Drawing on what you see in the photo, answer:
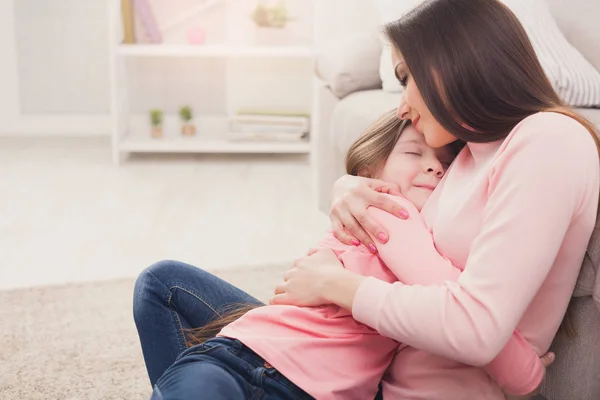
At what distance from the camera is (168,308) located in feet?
3.83

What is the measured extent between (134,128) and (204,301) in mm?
2860

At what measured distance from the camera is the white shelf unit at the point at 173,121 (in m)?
3.46

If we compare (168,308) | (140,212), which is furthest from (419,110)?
(140,212)

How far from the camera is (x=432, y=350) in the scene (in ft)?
2.81

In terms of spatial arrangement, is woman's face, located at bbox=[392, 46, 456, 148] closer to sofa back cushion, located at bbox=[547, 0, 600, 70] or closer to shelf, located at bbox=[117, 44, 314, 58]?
sofa back cushion, located at bbox=[547, 0, 600, 70]

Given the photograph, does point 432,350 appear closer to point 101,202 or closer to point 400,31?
point 400,31

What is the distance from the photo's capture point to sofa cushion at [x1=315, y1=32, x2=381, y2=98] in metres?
2.53

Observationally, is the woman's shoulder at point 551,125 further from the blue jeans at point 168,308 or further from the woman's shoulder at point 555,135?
the blue jeans at point 168,308

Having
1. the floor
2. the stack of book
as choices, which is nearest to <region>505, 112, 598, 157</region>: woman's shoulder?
the floor

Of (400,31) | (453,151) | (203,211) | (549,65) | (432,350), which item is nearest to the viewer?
(432,350)

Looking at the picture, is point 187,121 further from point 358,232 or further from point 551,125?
point 551,125

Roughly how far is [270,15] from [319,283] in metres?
2.79

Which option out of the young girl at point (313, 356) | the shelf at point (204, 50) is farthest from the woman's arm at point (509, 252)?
the shelf at point (204, 50)

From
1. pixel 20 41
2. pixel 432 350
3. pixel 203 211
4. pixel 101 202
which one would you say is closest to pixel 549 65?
pixel 432 350
